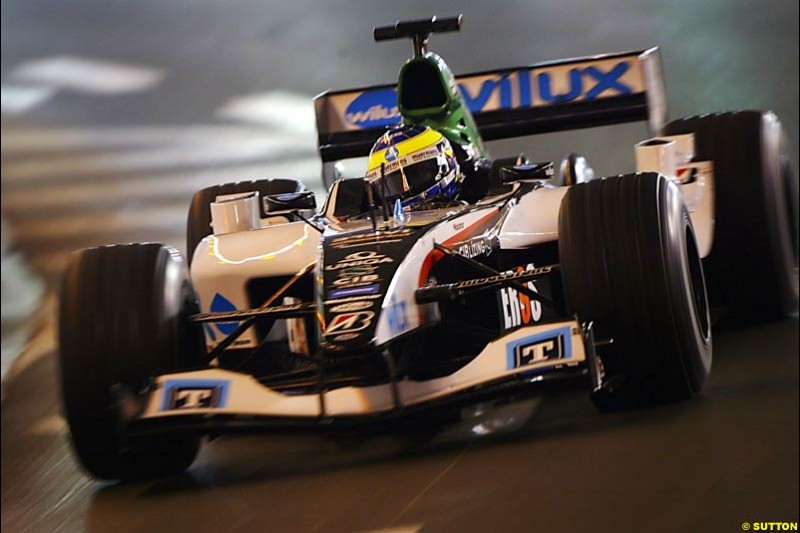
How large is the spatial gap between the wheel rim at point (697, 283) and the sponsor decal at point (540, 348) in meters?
0.82

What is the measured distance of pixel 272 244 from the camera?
515 centimetres

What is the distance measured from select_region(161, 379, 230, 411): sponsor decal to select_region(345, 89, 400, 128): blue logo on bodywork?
304 cm

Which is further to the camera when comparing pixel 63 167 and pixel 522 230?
pixel 63 167

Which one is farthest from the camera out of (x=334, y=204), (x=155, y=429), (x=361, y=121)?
(x=361, y=121)

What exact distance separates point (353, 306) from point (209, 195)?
3.02 m

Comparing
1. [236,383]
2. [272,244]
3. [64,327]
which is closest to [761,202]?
[272,244]

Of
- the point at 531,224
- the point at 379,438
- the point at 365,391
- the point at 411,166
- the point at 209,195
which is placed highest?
the point at 411,166

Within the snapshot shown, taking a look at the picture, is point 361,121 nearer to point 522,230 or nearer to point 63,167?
point 522,230


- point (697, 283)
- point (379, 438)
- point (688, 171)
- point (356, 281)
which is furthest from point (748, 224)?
point (356, 281)

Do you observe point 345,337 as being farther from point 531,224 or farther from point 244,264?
point 531,224

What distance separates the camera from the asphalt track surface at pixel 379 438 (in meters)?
3.65

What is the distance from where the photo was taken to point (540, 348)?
13.5 ft

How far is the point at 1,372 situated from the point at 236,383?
353 centimetres

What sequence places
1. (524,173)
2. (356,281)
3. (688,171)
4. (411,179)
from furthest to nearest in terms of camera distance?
1. (688,171)
2. (411,179)
3. (524,173)
4. (356,281)
